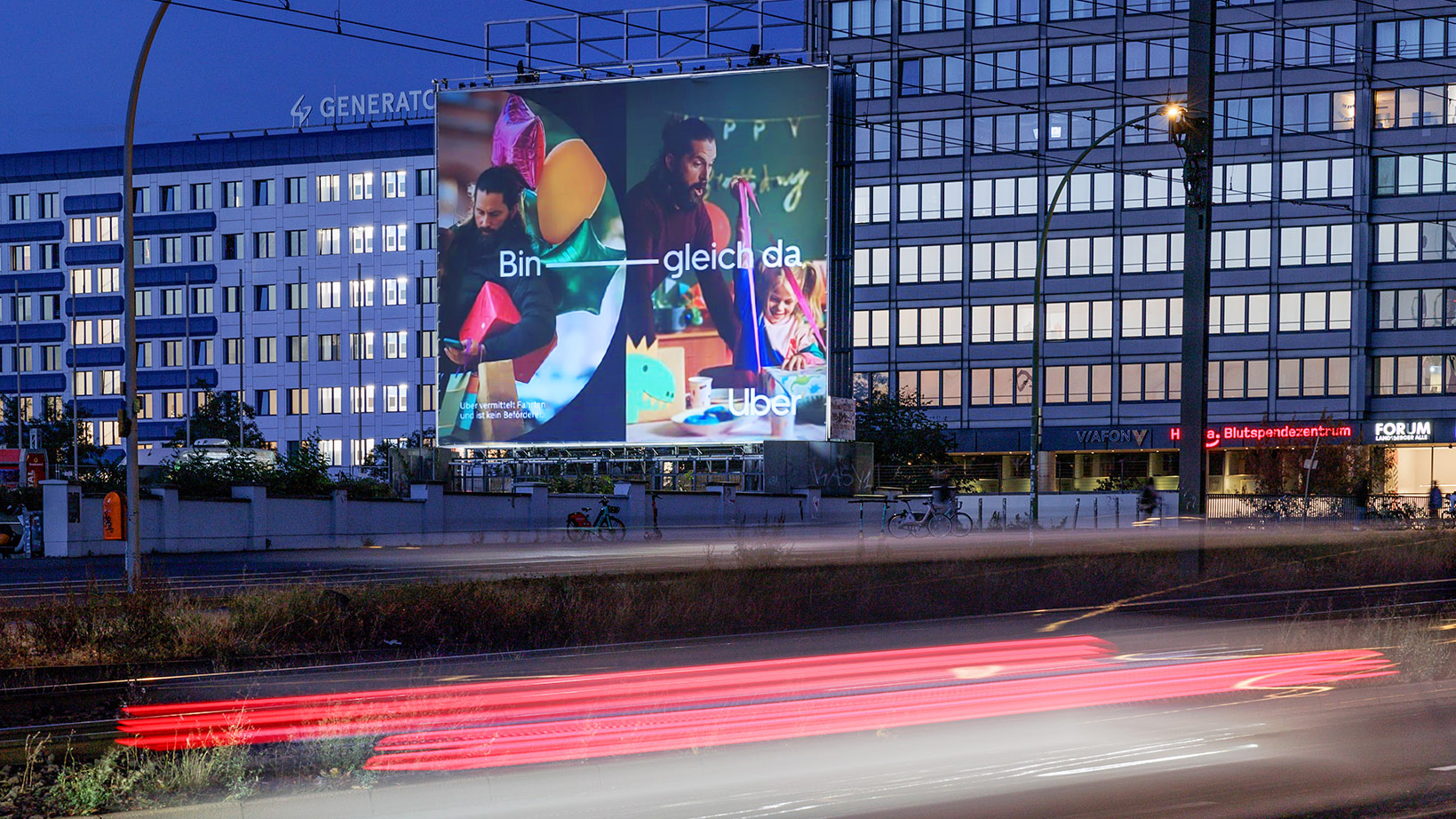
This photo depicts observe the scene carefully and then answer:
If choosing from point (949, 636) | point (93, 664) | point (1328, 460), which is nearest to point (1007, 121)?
point (1328, 460)

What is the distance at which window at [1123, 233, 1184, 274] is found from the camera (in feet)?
239

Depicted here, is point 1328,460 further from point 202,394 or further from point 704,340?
point 202,394

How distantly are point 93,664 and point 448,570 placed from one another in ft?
45.7

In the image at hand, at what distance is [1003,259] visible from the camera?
74688 mm

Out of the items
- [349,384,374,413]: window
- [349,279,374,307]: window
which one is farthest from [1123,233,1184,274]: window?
[349,384,374,413]: window

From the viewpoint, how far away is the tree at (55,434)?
72875 millimetres

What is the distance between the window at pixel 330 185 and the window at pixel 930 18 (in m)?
36.9

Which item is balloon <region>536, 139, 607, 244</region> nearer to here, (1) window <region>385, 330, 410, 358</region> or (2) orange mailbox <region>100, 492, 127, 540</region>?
(2) orange mailbox <region>100, 492, 127, 540</region>

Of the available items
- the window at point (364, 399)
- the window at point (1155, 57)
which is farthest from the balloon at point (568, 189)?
the window at point (364, 399)

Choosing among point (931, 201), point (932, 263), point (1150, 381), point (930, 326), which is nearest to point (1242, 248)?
point (1150, 381)

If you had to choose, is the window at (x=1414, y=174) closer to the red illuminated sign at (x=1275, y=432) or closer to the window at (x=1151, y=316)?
the window at (x=1151, y=316)

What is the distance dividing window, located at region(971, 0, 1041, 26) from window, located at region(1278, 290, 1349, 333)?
20.5 meters

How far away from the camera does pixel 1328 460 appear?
60.8 metres

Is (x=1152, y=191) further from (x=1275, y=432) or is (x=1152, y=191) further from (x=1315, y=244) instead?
(x=1275, y=432)
